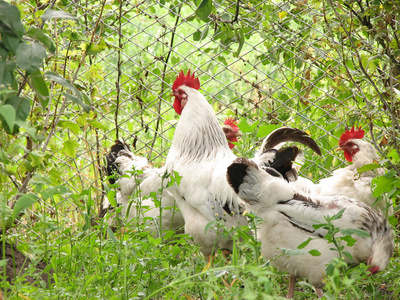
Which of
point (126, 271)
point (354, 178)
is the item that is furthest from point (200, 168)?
point (126, 271)

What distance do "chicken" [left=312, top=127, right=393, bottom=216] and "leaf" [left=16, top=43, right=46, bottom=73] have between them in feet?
8.38

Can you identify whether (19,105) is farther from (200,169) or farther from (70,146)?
(200,169)

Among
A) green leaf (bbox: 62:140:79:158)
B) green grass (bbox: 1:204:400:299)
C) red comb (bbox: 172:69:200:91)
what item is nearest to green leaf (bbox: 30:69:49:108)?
A: green grass (bbox: 1:204:400:299)

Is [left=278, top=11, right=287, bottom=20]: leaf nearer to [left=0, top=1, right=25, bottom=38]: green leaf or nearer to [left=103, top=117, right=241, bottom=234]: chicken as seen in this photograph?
[left=103, top=117, right=241, bottom=234]: chicken

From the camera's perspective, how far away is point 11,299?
188cm

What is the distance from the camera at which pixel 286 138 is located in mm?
3604

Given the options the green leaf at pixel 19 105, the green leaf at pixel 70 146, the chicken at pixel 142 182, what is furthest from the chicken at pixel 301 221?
the green leaf at pixel 19 105

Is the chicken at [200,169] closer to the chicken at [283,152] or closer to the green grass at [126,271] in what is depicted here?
the chicken at [283,152]

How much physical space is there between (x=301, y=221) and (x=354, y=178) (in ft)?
3.05

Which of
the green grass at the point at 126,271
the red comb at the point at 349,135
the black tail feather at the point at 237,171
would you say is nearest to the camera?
the green grass at the point at 126,271

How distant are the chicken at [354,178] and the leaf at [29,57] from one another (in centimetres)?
255

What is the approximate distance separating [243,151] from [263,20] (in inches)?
43.7

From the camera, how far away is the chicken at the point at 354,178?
11.8 ft

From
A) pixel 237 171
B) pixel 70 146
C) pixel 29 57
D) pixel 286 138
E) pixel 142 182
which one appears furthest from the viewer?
pixel 142 182
